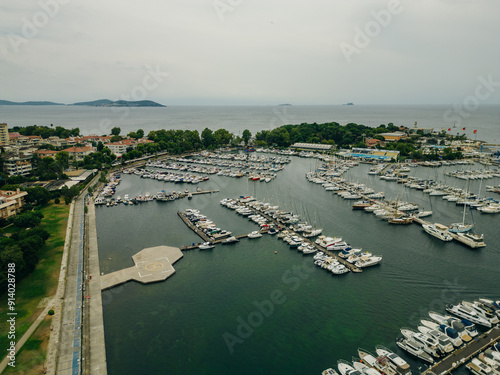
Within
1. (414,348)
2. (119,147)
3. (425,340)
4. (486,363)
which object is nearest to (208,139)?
(119,147)

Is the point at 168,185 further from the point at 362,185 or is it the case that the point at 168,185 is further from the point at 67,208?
the point at 362,185

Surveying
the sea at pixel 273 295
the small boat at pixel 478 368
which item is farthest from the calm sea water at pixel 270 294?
the small boat at pixel 478 368

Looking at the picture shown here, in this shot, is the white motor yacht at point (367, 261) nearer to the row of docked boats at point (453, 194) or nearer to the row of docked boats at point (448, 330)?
the row of docked boats at point (448, 330)

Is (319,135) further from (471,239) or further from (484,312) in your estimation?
(484,312)

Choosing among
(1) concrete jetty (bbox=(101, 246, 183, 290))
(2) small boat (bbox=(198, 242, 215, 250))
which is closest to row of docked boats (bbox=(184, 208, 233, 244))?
(2) small boat (bbox=(198, 242, 215, 250))

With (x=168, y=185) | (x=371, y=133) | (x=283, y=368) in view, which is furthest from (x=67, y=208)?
(x=371, y=133)
